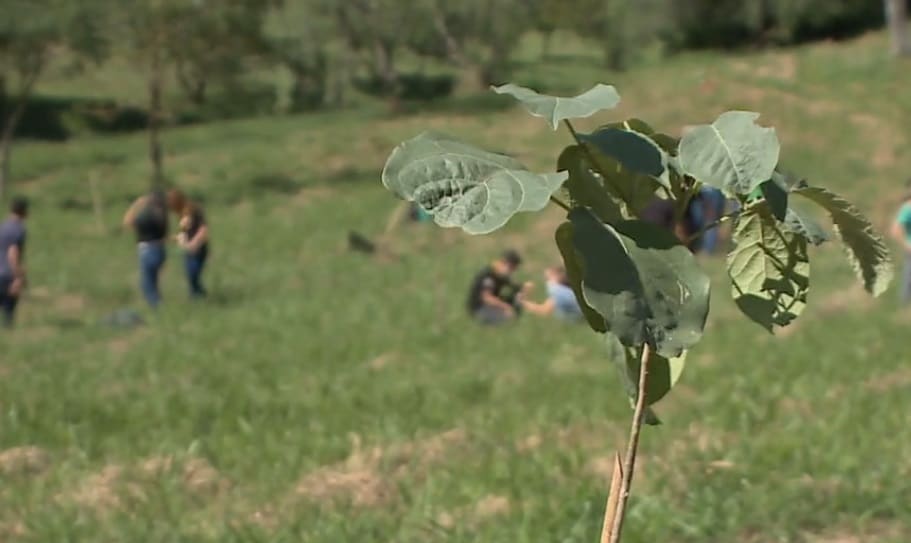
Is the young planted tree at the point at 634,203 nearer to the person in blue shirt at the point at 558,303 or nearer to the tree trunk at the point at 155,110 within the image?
the person in blue shirt at the point at 558,303

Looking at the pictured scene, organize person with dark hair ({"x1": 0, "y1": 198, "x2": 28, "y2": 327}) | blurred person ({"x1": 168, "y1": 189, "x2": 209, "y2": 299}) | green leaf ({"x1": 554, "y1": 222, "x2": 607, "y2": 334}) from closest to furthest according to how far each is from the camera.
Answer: green leaf ({"x1": 554, "y1": 222, "x2": 607, "y2": 334}) → person with dark hair ({"x1": 0, "y1": 198, "x2": 28, "y2": 327}) → blurred person ({"x1": 168, "y1": 189, "x2": 209, "y2": 299})

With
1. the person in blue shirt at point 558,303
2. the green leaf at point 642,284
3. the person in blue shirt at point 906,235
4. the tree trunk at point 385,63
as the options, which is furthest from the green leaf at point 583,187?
the tree trunk at point 385,63

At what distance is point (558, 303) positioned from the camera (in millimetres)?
12062

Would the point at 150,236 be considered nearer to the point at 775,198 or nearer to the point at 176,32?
the point at 775,198

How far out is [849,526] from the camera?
4523 millimetres

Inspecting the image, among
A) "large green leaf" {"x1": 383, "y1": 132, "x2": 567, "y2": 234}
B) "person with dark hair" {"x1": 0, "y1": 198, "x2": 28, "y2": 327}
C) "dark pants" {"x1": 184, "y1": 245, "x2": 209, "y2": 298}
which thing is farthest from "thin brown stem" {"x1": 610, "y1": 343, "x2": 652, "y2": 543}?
"dark pants" {"x1": 184, "y1": 245, "x2": 209, "y2": 298}

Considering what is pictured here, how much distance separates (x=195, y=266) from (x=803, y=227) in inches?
484

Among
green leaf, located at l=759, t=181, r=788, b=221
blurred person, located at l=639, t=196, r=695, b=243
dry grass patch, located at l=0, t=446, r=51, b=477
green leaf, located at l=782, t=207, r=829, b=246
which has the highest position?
green leaf, located at l=759, t=181, r=788, b=221

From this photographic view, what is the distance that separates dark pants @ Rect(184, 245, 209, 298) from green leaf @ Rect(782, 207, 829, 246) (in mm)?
11956

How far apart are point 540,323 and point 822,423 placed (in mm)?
5615

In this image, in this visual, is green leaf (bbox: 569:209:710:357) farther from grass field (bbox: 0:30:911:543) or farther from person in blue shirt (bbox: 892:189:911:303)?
person in blue shirt (bbox: 892:189:911:303)

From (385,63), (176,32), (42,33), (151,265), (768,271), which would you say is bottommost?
(385,63)

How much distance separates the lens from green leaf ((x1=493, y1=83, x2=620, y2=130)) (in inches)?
82.1

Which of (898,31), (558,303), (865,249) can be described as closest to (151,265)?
(558,303)
